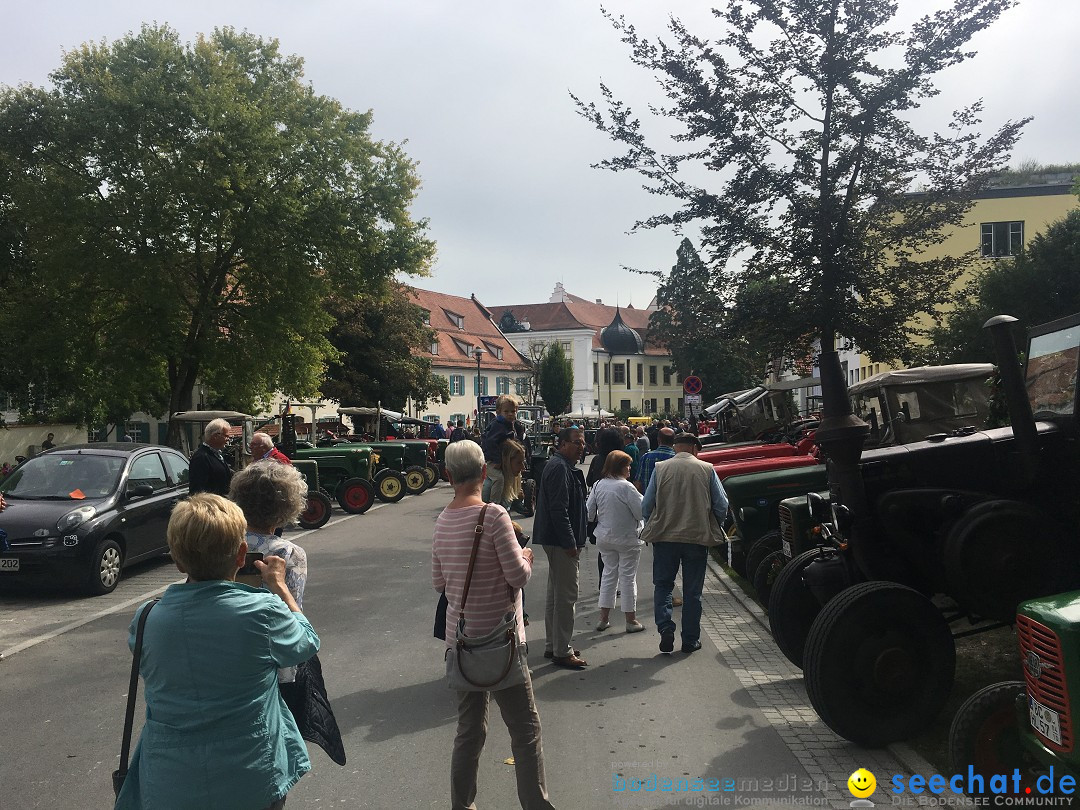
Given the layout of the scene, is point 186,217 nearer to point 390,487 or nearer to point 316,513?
point 390,487

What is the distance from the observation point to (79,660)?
757 centimetres

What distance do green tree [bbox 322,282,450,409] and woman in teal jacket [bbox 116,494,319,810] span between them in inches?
1644

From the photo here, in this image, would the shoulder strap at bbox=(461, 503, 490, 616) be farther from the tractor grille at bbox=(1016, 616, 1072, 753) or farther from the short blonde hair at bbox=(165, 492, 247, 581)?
the tractor grille at bbox=(1016, 616, 1072, 753)

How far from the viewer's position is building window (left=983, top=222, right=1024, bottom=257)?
37031 mm

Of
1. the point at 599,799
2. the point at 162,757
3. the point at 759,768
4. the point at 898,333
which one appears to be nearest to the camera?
the point at 162,757

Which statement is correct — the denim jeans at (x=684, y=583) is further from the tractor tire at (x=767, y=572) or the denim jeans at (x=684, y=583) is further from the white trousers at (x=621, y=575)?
the tractor tire at (x=767, y=572)

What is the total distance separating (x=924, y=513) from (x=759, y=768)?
2.01 meters

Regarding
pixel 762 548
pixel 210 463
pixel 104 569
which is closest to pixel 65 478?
pixel 104 569

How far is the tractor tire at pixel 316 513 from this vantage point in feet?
56.7

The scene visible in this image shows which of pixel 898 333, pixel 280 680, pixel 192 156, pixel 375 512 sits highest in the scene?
pixel 192 156

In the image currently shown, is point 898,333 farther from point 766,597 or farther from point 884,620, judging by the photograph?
point 884,620

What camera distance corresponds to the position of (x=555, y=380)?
90438mm

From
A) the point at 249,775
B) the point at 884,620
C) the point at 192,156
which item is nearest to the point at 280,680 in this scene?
the point at 249,775

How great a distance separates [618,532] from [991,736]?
14.9ft
